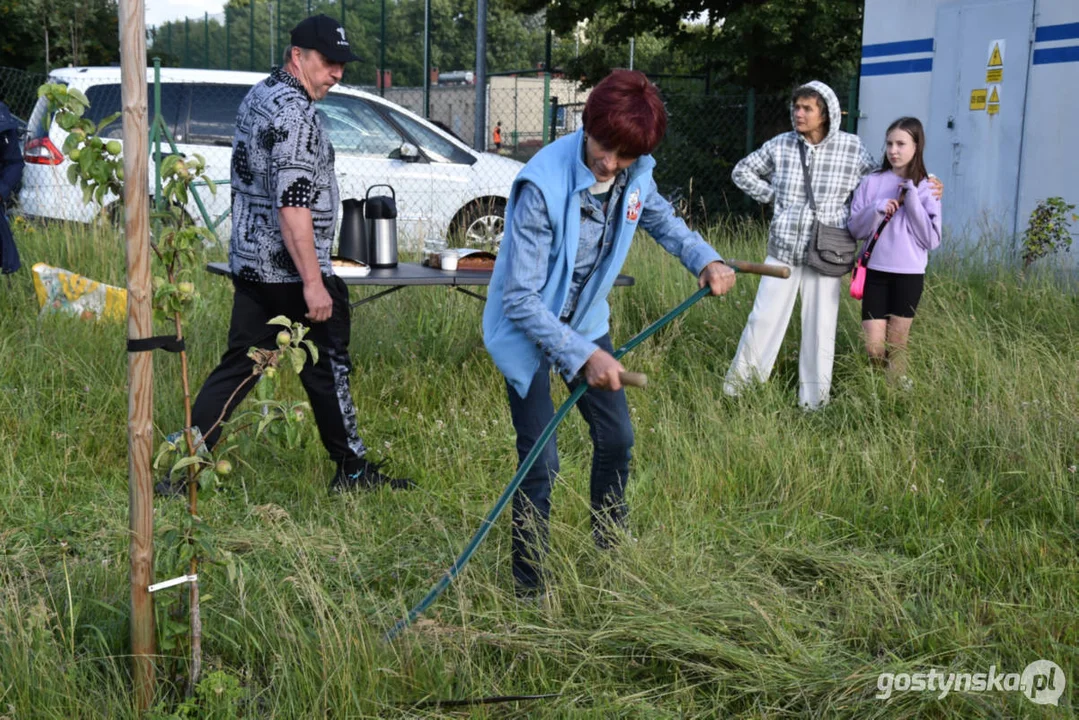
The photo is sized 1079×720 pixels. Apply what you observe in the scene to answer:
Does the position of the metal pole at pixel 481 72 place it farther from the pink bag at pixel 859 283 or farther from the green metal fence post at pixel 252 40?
the green metal fence post at pixel 252 40

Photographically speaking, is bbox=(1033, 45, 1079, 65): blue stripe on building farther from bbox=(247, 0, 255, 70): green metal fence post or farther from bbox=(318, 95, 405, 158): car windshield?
bbox=(247, 0, 255, 70): green metal fence post

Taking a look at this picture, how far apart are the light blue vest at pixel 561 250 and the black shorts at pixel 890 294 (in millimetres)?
2720

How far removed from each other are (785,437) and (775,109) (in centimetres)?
1044

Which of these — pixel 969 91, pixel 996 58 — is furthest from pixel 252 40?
pixel 996 58

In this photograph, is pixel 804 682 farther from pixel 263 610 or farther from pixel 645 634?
pixel 263 610

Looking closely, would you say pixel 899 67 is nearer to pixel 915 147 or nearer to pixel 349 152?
pixel 349 152

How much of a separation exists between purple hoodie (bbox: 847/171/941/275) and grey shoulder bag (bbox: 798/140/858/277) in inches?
3.3


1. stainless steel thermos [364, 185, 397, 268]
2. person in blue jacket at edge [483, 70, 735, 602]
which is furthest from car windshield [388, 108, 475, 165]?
person in blue jacket at edge [483, 70, 735, 602]

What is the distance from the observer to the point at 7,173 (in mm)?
6293

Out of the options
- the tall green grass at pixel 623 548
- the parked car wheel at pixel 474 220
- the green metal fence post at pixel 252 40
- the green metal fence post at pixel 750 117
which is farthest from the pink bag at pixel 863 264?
the green metal fence post at pixel 252 40

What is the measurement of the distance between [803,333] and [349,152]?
5.46 m

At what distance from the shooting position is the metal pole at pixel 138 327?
2422mm

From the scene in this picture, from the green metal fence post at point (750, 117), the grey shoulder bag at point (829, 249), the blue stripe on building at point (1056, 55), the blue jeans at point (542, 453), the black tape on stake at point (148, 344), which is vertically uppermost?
the blue stripe on building at point (1056, 55)

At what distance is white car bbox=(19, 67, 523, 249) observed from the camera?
9156 millimetres
